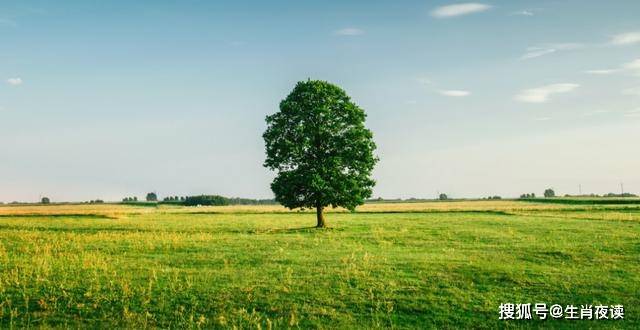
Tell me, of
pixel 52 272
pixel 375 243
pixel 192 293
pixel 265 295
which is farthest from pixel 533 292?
pixel 52 272

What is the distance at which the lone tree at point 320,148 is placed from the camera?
2082 inches

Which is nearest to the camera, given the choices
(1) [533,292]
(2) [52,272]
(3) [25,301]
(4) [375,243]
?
(3) [25,301]

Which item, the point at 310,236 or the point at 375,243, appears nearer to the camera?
the point at 375,243

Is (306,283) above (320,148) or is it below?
below

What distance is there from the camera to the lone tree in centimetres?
5288

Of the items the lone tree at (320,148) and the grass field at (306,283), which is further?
the lone tree at (320,148)

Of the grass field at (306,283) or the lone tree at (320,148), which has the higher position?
the lone tree at (320,148)

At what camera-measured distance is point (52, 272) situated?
24844 millimetres

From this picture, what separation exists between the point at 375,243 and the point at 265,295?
19.5m

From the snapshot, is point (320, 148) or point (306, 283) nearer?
point (306, 283)

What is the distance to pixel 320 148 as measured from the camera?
178 feet

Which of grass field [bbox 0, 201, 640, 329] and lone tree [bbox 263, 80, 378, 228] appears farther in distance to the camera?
lone tree [bbox 263, 80, 378, 228]

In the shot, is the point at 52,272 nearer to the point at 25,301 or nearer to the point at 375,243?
the point at 25,301

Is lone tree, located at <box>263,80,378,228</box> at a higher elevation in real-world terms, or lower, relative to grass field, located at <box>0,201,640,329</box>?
higher
